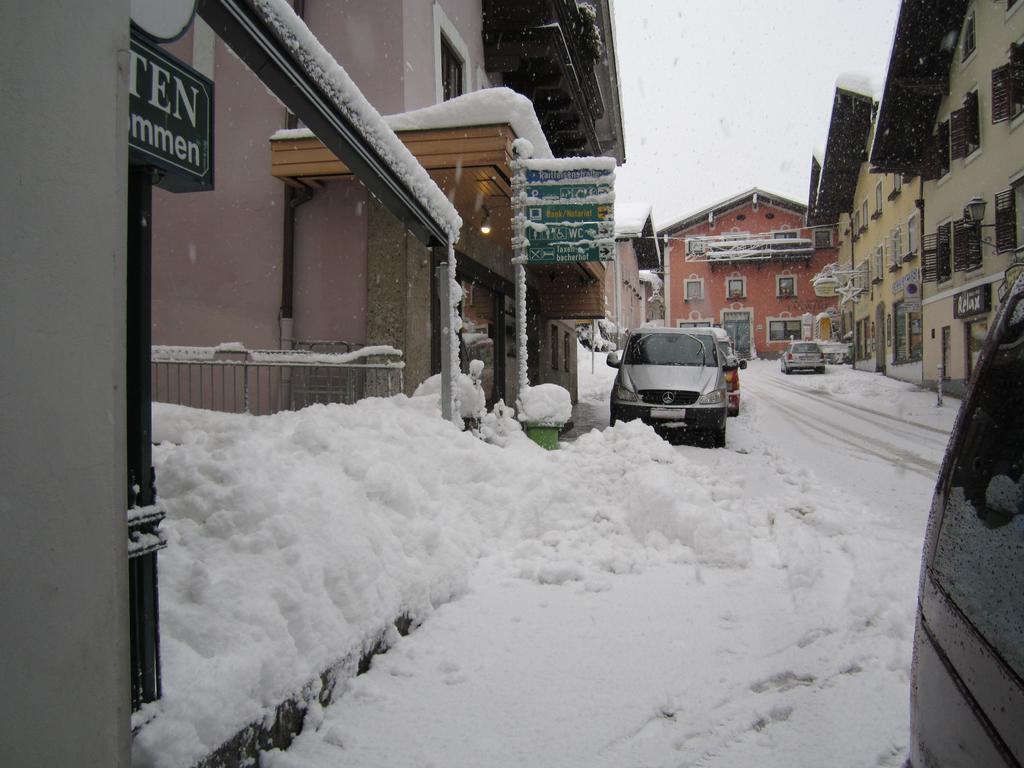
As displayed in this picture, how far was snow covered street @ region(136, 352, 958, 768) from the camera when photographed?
243cm

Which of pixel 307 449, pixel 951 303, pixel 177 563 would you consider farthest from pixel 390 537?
pixel 951 303

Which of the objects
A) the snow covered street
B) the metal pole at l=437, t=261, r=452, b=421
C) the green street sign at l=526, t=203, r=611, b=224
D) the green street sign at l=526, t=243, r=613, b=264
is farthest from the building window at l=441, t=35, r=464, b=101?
the snow covered street

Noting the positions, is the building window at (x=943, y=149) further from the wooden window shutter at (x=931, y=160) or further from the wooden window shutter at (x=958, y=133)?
the wooden window shutter at (x=958, y=133)

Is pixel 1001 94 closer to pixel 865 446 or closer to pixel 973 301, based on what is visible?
pixel 973 301

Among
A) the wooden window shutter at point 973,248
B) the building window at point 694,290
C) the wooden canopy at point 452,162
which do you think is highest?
the building window at point 694,290

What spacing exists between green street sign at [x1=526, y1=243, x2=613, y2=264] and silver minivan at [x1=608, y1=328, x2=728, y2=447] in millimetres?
2828

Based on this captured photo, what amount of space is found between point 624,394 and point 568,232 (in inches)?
125

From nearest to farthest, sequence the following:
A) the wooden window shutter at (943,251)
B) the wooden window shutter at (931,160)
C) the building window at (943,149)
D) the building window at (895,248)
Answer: the wooden window shutter at (943,251), the building window at (943,149), the wooden window shutter at (931,160), the building window at (895,248)

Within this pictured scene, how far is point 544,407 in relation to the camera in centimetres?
830

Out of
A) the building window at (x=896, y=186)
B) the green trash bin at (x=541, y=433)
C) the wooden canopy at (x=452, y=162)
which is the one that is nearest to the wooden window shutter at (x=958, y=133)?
the building window at (x=896, y=186)

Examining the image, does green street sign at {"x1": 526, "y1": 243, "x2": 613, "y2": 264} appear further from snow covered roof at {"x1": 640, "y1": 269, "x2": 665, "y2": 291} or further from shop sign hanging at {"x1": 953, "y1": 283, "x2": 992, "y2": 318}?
snow covered roof at {"x1": 640, "y1": 269, "x2": 665, "y2": 291}

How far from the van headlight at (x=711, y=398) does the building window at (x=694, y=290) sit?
151 feet

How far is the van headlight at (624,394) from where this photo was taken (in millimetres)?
11047

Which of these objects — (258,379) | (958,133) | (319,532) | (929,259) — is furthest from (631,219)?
(319,532)
